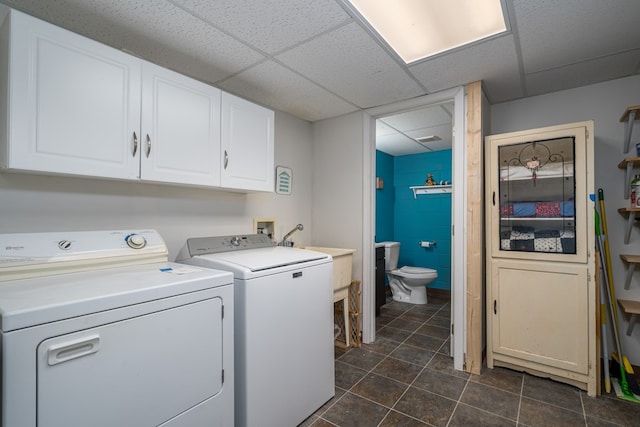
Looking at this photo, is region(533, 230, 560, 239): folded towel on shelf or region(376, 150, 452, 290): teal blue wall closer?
region(533, 230, 560, 239): folded towel on shelf

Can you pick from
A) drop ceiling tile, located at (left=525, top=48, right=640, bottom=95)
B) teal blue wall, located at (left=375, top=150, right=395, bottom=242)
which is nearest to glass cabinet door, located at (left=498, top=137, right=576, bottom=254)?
drop ceiling tile, located at (left=525, top=48, right=640, bottom=95)

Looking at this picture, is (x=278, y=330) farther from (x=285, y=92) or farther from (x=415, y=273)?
(x=415, y=273)

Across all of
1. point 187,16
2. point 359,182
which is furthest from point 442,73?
point 187,16

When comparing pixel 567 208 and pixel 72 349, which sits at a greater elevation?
pixel 567 208

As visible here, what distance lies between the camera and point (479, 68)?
2049 millimetres

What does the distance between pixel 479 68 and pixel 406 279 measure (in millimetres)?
2623

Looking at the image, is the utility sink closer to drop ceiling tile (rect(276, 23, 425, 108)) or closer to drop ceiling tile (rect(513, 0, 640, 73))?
drop ceiling tile (rect(276, 23, 425, 108))

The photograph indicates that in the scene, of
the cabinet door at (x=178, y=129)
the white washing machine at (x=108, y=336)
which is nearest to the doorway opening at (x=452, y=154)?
the cabinet door at (x=178, y=129)

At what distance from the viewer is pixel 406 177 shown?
4.74 metres

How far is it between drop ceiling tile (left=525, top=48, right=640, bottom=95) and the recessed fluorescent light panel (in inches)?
30.6

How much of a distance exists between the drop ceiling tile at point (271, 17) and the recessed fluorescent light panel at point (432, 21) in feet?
0.52

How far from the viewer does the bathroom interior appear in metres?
4.01

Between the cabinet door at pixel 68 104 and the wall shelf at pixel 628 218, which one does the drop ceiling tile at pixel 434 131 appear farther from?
the cabinet door at pixel 68 104

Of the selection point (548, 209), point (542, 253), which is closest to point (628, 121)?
point (548, 209)
